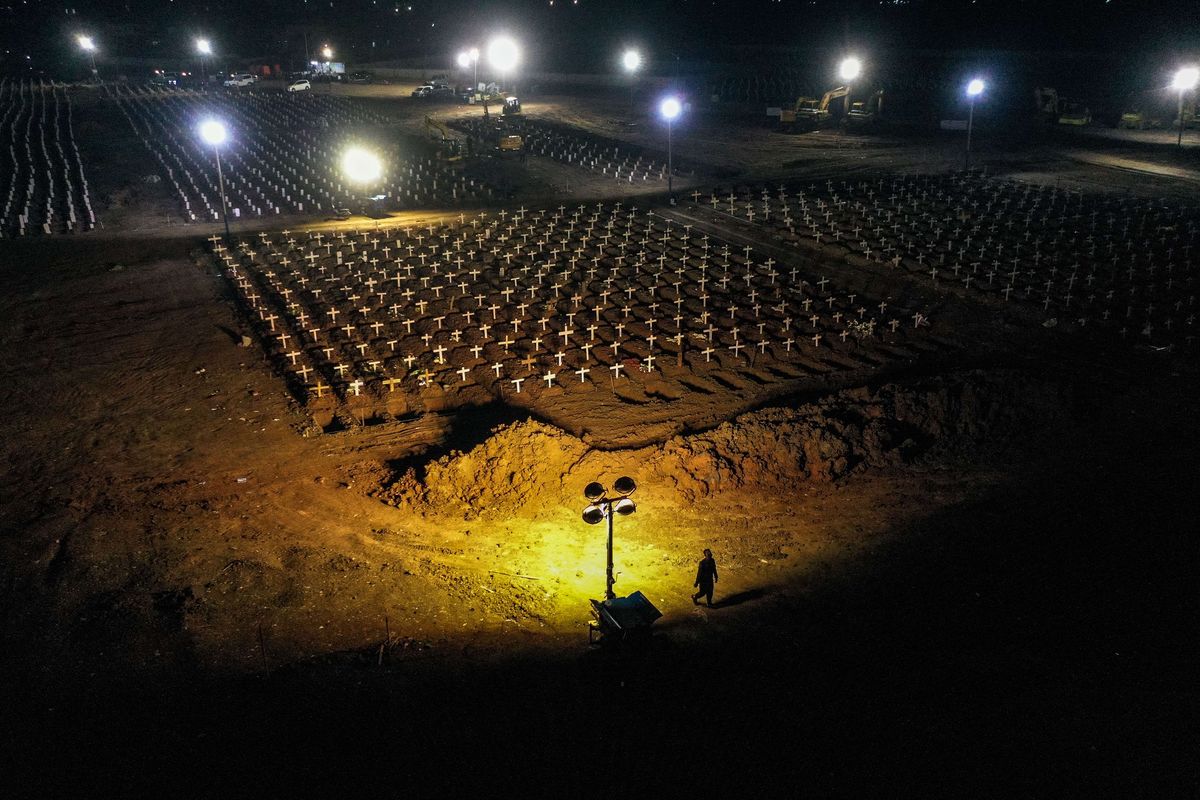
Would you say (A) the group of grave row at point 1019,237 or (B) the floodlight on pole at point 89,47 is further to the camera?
(B) the floodlight on pole at point 89,47

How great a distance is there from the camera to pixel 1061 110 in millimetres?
47906

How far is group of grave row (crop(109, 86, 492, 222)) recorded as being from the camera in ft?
114

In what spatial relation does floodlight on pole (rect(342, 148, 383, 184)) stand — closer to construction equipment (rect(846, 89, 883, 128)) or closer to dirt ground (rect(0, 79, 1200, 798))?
dirt ground (rect(0, 79, 1200, 798))

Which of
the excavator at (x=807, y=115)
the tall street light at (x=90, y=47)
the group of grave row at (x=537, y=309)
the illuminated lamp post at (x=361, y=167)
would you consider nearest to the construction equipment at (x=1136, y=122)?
the excavator at (x=807, y=115)

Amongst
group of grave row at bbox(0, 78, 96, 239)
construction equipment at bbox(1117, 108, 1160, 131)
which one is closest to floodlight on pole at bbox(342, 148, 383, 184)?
group of grave row at bbox(0, 78, 96, 239)

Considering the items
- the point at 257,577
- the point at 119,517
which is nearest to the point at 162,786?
the point at 257,577

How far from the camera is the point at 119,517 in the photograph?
1240cm

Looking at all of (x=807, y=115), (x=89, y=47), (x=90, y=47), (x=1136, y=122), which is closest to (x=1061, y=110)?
(x=1136, y=122)

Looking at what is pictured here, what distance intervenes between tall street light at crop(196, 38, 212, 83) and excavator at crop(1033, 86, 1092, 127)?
70.8 m

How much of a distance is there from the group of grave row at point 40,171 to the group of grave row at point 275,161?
3.90 metres

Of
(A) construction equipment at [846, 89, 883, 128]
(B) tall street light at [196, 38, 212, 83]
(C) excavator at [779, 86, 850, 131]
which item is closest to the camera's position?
(C) excavator at [779, 86, 850, 131]

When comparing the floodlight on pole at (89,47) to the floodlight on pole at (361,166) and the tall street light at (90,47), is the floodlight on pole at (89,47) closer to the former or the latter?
the tall street light at (90,47)

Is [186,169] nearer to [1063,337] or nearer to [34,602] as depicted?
[34,602]

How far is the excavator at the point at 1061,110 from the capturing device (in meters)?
46.1
